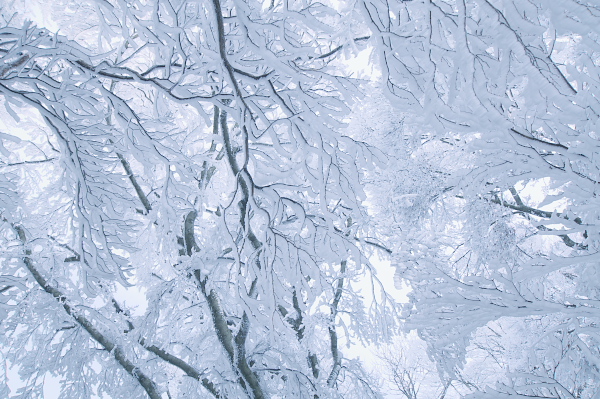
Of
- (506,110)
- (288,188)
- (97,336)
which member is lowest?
(97,336)

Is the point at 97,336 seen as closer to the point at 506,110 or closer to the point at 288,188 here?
the point at 288,188

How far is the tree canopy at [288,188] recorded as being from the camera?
1403 millimetres

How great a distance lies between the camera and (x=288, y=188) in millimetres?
1920

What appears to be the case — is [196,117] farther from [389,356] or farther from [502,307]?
[389,356]

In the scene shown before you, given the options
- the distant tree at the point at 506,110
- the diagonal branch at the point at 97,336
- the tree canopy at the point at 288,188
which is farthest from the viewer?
the diagonal branch at the point at 97,336

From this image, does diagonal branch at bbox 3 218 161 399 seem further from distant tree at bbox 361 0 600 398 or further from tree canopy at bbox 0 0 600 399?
distant tree at bbox 361 0 600 398

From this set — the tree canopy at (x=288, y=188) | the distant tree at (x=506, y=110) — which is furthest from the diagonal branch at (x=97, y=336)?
the distant tree at (x=506, y=110)

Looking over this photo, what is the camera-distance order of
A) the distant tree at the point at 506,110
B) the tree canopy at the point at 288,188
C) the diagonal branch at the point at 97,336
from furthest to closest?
the diagonal branch at the point at 97,336, the tree canopy at the point at 288,188, the distant tree at the point at 506,110

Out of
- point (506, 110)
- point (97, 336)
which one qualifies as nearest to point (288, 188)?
point (506, 110)

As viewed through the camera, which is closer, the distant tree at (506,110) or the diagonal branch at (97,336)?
the distant tree at (506,110)

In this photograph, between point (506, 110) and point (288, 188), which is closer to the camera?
point (506, 110)

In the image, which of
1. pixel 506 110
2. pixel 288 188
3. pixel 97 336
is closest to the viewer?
pixel 506 110

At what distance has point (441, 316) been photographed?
1887mm

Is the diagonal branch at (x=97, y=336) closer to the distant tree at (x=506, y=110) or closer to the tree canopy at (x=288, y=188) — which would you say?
the tree canopy at (x=288, y=188)
